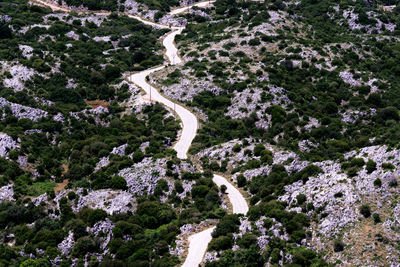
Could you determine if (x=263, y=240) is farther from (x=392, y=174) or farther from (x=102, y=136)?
(x=102, y=136)

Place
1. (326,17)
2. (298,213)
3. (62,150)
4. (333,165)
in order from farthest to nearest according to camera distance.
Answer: (326,17), (62,150), (333,165), (298,213)

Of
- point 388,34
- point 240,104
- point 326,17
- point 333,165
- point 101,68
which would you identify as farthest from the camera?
point 326,17

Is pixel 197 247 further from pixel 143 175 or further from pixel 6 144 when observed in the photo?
pixel 6 144

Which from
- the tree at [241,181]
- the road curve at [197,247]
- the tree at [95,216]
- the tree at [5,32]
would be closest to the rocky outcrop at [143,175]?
the tree at [95,216]

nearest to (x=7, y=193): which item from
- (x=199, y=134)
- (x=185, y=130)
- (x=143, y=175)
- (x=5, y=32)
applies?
(x=143, y=175)

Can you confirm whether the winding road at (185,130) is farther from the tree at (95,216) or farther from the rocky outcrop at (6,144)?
the rocky outcrop at (6,144)

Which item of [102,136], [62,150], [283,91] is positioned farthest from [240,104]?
[62,150]

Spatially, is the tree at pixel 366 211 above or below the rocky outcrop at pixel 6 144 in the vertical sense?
above

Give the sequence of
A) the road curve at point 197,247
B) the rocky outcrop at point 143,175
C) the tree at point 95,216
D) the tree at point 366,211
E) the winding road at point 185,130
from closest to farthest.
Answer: the tree at point 366,211
the road curve at point 197,247
the winding road at point 185,130
the tree at point 95,216
the rocky outcrop at point 143,175
